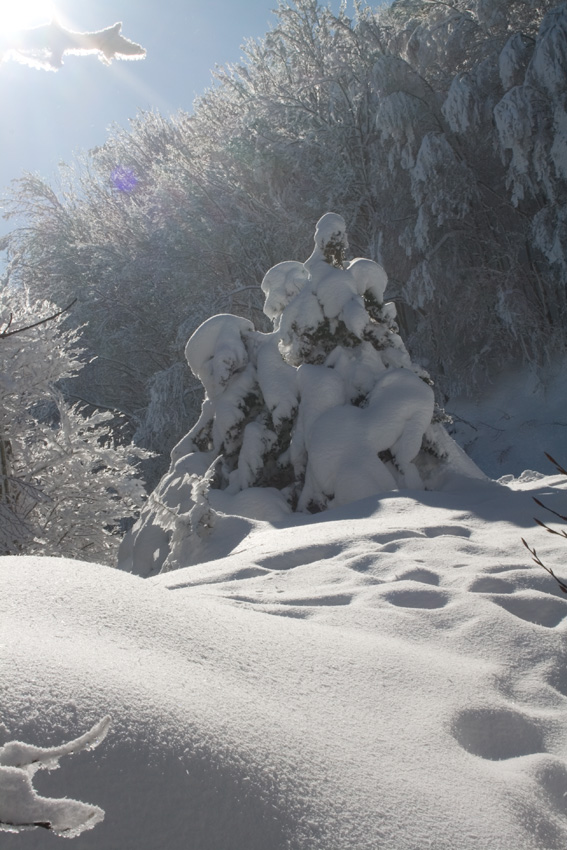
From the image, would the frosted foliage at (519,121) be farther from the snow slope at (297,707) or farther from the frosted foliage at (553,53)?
the snow slope at (297,707)

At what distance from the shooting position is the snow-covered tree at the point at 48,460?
24.4 ft

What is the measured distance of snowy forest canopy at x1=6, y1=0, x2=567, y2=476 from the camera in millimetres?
12875

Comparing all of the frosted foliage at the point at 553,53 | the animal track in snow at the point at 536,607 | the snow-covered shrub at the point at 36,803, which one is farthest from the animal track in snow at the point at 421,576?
the frosted foliage at the point at 553,53

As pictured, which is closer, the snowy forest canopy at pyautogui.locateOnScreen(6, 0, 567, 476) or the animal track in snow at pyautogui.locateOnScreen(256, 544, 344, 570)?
the animal track in snow at pyautogui.locateOnScreen(256, 544, 344, 570)

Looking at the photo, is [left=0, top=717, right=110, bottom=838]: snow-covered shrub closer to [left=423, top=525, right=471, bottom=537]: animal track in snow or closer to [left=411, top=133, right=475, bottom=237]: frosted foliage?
[left=423, top=525, right=471, bottom=537]: animal track in snow

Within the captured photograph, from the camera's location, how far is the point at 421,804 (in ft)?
4.42

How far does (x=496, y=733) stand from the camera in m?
1.87

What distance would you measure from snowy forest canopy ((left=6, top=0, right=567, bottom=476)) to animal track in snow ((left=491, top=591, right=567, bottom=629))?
34.8 feet

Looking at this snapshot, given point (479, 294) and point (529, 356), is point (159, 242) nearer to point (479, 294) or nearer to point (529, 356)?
point (479, 294)

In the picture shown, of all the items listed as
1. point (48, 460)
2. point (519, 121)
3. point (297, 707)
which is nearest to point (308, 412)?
point (48, 460)

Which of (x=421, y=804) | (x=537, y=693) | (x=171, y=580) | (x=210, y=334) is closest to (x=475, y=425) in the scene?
(x=210, y=334)

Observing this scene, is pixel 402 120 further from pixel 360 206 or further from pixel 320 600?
pixel 320 600

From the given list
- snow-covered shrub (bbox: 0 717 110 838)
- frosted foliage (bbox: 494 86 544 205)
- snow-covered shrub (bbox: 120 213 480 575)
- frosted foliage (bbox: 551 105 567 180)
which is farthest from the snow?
frosted foliage (bbox: 494 86 544 205)

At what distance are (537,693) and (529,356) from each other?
12179 mm
